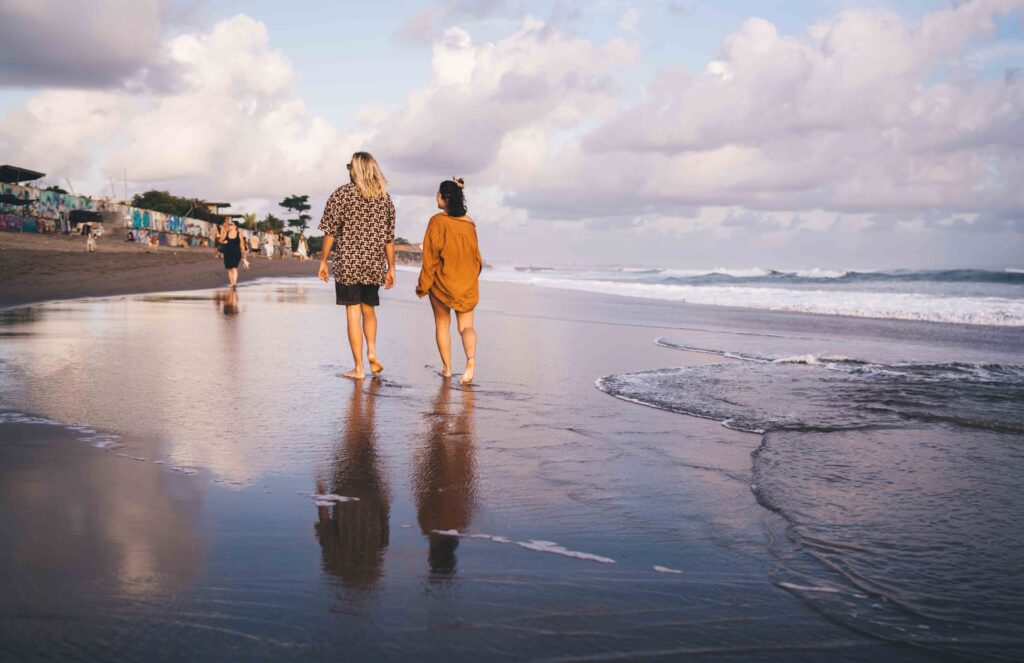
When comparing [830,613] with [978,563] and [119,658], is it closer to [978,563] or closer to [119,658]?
[978,563]

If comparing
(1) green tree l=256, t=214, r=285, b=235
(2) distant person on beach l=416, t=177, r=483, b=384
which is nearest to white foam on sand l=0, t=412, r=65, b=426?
(2) distant person on beach l=416, t=177, r=483, b=384

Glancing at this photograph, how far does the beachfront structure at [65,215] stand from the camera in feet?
131

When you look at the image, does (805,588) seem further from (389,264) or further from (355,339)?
(389,264)

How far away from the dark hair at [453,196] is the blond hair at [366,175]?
0.57m

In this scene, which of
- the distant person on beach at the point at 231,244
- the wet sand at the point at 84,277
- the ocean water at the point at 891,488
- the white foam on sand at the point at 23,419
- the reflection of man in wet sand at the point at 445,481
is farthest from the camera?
the distant person on beach at the point at 231,244

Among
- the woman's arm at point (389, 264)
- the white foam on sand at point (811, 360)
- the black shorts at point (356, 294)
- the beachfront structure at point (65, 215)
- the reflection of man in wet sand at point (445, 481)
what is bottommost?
the reflection of man in wet sand at point (445, 481)

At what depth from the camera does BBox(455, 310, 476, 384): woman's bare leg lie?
20.9 ft

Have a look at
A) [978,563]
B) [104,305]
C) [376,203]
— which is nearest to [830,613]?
[978,563]

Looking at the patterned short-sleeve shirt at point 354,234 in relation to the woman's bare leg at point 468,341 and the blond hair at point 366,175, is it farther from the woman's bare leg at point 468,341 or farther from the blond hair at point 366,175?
the woman's bare leg at point 468,341

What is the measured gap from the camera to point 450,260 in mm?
6871

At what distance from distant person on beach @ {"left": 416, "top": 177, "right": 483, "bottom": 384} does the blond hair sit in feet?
1.84

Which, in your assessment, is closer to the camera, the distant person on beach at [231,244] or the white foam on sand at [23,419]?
the white foam on sand at [23,419]

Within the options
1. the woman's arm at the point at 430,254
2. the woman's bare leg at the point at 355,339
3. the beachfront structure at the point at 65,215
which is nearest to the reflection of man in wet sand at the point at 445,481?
the woman's bare leg at the point at 355,339

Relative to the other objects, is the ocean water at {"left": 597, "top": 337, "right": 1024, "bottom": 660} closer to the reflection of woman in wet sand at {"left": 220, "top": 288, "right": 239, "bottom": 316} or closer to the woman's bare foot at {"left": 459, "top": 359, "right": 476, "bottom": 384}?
the woman's bare foot at {"left": 459, "top": 359, "right": 476, "bottom": 384}
